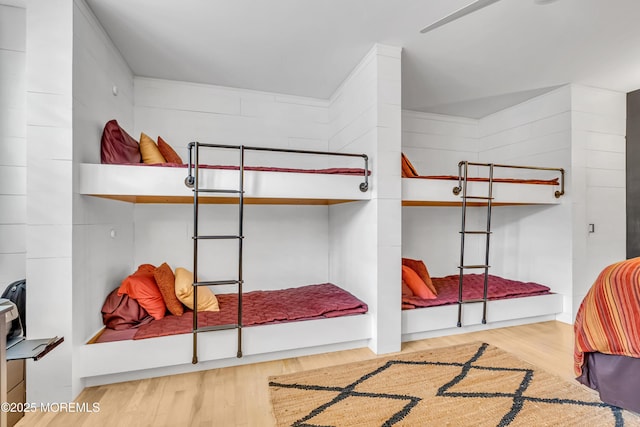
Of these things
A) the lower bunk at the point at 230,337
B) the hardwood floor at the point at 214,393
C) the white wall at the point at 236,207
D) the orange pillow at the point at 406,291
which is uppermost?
the white wall at the point at 236,207

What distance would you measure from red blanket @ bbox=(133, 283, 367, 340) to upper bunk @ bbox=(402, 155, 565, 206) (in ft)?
3.55

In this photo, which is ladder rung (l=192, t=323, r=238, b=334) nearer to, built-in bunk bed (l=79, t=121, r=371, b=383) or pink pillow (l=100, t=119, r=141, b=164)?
built-in bunk bed (l=79, t=121, r=371, b=383)

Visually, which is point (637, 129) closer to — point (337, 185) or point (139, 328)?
point (337, 185)

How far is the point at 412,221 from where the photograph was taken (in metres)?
3.98

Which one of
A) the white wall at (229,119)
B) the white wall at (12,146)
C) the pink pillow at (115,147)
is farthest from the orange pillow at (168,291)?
the white wall at (229,119)

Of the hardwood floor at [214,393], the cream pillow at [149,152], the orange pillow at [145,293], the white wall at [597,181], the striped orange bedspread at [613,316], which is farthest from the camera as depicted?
the white wall at [597,181]

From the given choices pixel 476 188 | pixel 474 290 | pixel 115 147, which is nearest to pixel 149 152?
pixel 115 147

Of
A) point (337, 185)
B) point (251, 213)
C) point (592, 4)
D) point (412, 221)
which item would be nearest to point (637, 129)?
point (592, 4)

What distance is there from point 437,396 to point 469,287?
1843 mm

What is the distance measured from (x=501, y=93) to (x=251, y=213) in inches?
122

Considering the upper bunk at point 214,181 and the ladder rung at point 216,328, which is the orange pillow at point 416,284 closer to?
the upper bunk at point 214,181

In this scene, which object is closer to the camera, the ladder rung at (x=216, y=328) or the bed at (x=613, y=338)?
the bed at (x=613, y=338)

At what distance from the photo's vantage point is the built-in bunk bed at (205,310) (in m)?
2.05

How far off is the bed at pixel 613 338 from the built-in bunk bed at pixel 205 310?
1.42 m
